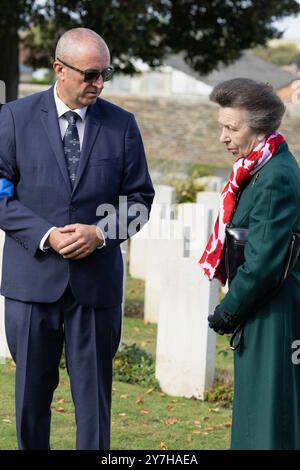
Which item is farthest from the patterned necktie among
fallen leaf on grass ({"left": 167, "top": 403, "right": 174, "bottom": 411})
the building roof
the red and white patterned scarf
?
the building roof

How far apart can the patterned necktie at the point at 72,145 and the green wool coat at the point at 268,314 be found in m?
0.80

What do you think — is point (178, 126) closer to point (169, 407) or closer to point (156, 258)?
→ point (156, 258)

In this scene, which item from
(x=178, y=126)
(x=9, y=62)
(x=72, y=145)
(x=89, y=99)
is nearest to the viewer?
(x=89, y=99)

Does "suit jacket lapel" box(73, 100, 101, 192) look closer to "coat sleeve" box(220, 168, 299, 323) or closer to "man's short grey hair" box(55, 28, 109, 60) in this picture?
"man's short grey hair" box(55, 28, 109, 60)

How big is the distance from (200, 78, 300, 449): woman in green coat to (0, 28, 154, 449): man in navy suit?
0.55 metres

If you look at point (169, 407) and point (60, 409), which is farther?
point (169, 407)

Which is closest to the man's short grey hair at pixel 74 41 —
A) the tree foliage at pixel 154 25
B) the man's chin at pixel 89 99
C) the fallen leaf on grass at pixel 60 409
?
the man's chin at pixel 89 99

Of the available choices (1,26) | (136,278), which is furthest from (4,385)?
(1,26)

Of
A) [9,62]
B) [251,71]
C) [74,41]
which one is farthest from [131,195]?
[251,71]

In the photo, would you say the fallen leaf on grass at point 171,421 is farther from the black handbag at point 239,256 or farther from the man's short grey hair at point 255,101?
the man's short grey hair at point 255,101

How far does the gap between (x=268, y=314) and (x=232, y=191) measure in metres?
0.57

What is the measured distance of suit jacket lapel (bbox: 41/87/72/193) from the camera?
4.67 m

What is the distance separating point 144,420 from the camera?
667cm

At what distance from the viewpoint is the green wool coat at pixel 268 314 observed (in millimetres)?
4273
